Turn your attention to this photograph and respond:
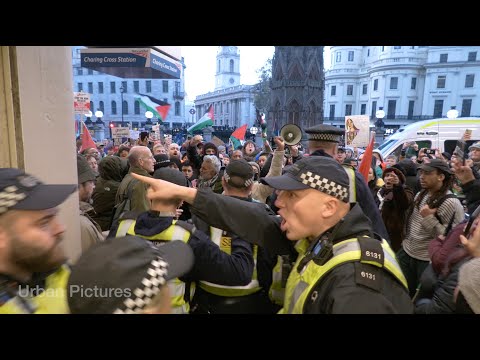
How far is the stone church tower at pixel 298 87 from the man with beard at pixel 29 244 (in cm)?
2894

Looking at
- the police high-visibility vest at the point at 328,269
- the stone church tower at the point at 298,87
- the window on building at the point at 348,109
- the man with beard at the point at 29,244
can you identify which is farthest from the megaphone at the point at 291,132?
the window on building at the point at 348,109

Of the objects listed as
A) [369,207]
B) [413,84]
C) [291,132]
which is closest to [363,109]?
[413,84]

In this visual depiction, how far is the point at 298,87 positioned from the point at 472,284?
30.7m

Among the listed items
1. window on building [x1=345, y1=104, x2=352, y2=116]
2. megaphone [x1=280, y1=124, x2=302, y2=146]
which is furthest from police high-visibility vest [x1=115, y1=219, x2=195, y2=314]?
window on building [x1=345, y1=104, x2=352, y2=116]

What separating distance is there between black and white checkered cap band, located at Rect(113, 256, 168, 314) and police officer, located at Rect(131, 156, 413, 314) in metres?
0.63

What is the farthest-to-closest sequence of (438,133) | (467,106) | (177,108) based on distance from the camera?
(177,108) → (467,106) → (438,133)

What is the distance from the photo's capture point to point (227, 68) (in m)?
105

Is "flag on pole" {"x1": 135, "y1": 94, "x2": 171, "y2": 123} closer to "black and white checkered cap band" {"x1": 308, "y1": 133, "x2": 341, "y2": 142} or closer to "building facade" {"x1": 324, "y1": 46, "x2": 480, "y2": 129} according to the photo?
"black and white checkered cap band" {"x1": 308, "y1": 133, "x2": 341, "y2": 142}

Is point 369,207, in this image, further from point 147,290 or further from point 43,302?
point 43,302

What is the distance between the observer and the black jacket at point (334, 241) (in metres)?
1.21

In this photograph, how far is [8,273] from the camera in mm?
1350

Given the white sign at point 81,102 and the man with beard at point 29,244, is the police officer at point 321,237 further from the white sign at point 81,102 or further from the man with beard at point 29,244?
the white sign at point 81,102
